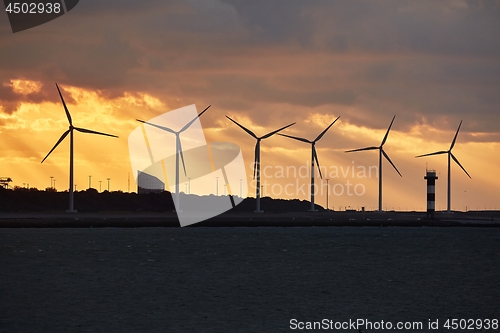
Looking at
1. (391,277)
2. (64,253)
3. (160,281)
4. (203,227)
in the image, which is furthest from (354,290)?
(203,227)

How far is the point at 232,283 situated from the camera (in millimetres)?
66375

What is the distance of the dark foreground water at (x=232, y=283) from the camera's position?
49.0 meters

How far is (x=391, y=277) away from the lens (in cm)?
7269

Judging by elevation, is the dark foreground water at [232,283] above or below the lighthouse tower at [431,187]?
below

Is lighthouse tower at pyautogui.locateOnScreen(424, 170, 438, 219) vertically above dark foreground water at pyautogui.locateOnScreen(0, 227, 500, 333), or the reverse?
lighthouse tower at pyautogui.locateOnScreen(424, 170, 438, 219)

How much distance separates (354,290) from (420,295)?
5.36 metres

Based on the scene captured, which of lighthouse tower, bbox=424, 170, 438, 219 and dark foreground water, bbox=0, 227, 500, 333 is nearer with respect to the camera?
dark foreground water, bbox=0, 227, 500, 333

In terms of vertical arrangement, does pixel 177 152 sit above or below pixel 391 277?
above

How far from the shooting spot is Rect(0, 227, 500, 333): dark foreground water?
161 feet

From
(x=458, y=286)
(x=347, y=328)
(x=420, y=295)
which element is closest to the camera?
(x=347, y=328)

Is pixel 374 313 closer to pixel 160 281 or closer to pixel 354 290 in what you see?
pixel 354 290

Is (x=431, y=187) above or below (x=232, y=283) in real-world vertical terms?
above

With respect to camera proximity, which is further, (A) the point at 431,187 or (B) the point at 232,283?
(A) the point at 431,187

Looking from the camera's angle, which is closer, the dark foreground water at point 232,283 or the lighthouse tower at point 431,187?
the dark foreground water at point 232,283
